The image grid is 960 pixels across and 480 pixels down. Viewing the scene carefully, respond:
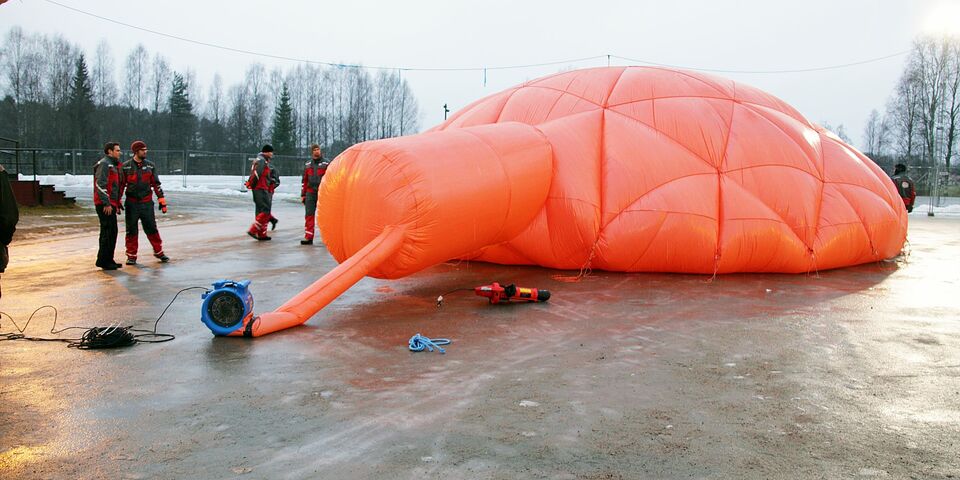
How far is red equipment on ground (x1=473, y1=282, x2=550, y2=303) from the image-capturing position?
7477 millimetres

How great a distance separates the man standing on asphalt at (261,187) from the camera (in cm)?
1362

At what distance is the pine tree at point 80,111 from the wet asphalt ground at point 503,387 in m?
54.2

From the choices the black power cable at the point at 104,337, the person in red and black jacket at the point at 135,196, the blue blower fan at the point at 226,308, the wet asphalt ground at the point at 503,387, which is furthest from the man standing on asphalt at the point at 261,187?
the blue blower fan at the point at 226,308

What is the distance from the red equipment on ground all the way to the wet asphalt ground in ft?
0.42

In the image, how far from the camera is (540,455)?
359 cm

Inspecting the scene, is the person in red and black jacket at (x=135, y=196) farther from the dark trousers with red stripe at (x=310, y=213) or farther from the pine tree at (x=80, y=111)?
the pine tree at (x=80, y=111)

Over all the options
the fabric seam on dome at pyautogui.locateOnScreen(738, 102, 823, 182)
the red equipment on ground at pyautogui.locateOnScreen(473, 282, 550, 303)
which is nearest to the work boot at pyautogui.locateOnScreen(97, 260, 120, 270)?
the red equipment on ground at pyautogui.locateOnScreen(473, 282, 550, 303)

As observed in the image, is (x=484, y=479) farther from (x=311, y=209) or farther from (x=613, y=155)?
A: (x=311, y=209)

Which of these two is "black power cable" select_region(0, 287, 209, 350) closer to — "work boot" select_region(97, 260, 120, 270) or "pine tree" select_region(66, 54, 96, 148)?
"work boot" select_region(97, 260, 120, 270)

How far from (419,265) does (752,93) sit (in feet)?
23.3

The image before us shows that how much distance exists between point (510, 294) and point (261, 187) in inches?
315

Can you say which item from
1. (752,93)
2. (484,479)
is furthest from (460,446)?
(752,93)

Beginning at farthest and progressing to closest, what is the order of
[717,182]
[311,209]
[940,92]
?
1. [940,92]
2. [311,209]
3. [717,182]

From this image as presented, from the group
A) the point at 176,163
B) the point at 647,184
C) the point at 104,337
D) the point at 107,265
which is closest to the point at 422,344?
the point at 104,337
